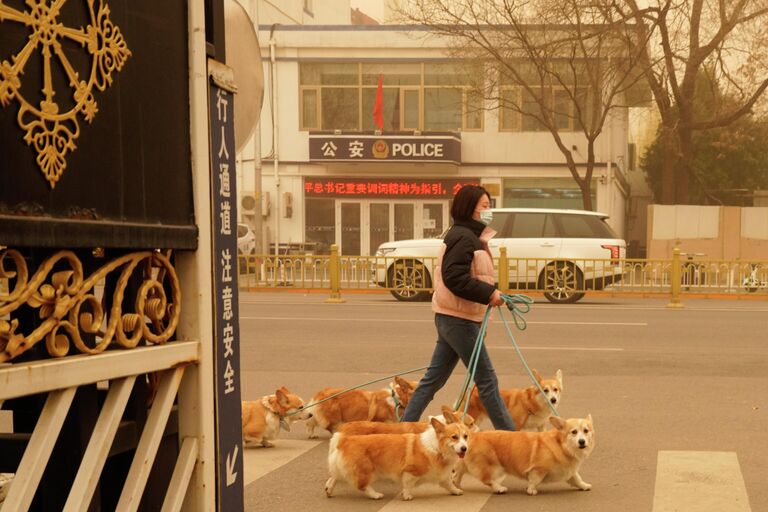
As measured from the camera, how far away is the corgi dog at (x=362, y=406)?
7.85 m

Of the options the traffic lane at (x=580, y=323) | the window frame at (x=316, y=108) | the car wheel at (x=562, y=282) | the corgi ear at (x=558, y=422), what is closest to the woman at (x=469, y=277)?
the corgi ear at (x=558, y=422)

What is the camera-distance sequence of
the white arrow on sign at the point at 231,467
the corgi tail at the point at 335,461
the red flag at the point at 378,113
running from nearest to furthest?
the white arrow on sign at the point at 231,467, the corgi tail at the point at 335,461, the red flag at the point at 378,113

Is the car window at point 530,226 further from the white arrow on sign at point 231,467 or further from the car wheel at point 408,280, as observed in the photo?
the white arrow on sign at point 231,467

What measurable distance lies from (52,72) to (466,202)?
15.6 ft

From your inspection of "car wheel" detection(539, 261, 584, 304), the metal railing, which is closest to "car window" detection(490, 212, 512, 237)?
the metal railing

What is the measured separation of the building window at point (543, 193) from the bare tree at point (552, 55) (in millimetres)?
749

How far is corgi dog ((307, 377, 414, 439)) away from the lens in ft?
25.7

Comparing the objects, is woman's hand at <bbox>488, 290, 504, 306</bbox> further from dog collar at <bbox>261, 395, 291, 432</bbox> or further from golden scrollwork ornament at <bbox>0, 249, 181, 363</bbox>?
golden scrollwork ornament at <bbox>0, 249, 181, 363</bbox>

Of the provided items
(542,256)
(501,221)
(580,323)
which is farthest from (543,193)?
(580,323)

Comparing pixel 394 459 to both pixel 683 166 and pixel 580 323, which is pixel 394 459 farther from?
pixel 683 166

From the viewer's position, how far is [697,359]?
12.4 metres

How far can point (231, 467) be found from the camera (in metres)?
3.54

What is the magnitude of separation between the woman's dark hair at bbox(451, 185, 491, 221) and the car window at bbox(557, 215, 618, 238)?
599 inches

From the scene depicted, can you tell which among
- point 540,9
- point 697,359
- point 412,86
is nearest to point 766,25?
point 540,9
